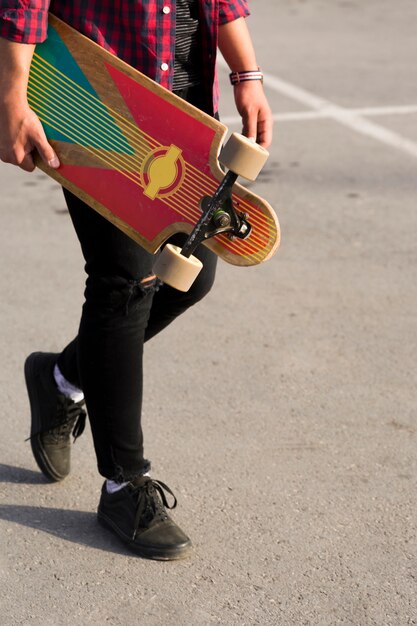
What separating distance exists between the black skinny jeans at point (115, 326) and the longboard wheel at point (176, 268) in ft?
0.67

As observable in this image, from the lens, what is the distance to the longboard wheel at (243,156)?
2.58 metres

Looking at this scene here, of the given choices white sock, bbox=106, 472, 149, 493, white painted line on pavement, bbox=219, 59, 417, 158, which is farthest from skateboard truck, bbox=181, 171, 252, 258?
white painted line on pavement, bbox=219, 59, 417, 158

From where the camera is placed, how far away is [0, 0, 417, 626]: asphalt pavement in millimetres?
2793

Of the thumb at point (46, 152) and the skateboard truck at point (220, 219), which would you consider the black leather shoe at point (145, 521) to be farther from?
the thumb at point (46, 152)

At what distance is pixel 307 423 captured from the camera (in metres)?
3.66

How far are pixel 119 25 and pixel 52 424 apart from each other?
116 cm

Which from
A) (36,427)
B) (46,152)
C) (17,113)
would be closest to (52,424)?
(36,427)

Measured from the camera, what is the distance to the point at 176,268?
2.61 metres

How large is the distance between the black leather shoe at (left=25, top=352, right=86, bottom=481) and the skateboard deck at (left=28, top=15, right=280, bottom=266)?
2.26 feet

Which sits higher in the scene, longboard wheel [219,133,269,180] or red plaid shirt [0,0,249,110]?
red plaid shirt [0,0,249,110]

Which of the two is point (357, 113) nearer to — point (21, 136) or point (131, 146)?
point (131, 146)

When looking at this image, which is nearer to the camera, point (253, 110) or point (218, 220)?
point (218, 220)

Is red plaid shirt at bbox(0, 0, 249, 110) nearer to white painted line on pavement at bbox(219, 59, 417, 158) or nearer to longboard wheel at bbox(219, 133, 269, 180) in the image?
longboard wheel at bbox(219, 133, 269, 180)

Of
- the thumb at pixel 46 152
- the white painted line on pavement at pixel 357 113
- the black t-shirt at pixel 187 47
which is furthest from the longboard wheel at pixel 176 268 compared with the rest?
the white painted line on pavement at pixel 357 113
